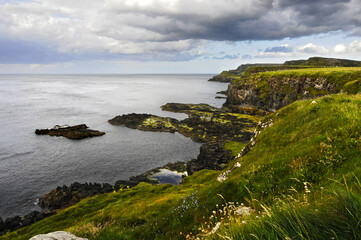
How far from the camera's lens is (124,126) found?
103 meters

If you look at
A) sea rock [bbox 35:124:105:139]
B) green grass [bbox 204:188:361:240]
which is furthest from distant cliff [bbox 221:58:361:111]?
sea rock [bbox 35:124:105:139]

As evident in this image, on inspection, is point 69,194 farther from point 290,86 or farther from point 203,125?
point 290,86

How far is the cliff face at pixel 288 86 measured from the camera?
81450mm

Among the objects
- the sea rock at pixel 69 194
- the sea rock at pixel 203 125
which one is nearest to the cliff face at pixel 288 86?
the sea rock at pixel 203 125

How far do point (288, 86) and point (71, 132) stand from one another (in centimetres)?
11025

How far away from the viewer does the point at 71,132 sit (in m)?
88.8

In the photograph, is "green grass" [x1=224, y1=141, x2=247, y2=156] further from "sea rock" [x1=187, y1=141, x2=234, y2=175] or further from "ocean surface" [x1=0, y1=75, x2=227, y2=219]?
"ocean surface" [x1=0, y1=75, x2=227, y2=219]

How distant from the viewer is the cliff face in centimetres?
8145

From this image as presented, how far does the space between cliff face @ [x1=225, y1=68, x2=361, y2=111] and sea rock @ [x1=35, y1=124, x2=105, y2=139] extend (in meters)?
91.7

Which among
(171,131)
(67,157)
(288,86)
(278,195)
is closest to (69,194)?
(67,157)

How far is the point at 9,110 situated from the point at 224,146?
469ft

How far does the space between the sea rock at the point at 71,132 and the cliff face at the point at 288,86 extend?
91.7 metres

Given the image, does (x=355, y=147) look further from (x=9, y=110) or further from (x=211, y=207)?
(x=9, y=110)

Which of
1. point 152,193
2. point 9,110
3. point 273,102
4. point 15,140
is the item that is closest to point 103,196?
point 152,193
